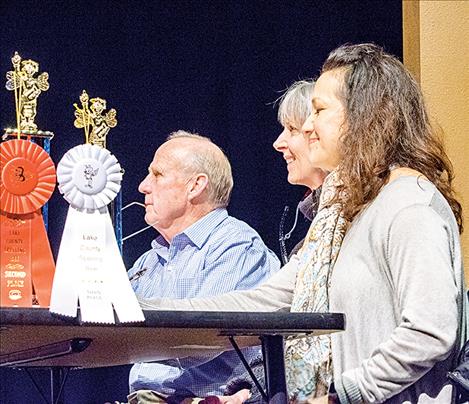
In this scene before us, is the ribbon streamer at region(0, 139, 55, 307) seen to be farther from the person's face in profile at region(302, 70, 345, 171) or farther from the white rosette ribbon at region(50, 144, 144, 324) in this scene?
the person's face in profile at region(302, 70, 345, 171)

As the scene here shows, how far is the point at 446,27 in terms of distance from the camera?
2.73 metres

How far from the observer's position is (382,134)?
5.65 ft

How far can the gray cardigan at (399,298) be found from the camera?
1491mm

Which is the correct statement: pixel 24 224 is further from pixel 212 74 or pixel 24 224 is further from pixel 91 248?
pixel 212 74

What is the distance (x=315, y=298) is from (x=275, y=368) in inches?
9.8

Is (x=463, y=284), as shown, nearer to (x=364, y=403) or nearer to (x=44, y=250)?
(x=364, y=403)

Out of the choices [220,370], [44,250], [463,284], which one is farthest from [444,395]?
[220,370]

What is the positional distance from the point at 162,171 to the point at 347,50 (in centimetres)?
124

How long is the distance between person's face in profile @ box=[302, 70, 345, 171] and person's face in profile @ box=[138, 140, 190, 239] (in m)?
1.13

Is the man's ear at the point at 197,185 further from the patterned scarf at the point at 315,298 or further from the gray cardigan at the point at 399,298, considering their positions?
the gray cardigan at the point at 399,298

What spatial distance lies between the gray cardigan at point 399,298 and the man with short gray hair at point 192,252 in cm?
73

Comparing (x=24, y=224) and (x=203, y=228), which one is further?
(x=203, y=228)

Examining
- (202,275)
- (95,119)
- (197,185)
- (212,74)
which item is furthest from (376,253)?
(212,74)

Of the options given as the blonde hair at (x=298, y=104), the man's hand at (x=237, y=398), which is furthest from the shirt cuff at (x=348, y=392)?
the blonde hair at (x=298, y=104)
